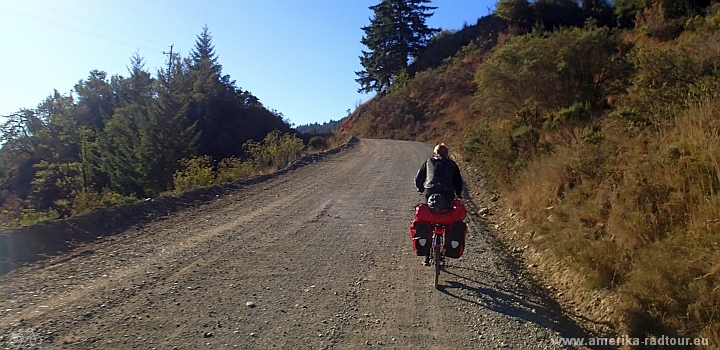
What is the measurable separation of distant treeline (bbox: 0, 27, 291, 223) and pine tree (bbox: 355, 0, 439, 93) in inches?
628

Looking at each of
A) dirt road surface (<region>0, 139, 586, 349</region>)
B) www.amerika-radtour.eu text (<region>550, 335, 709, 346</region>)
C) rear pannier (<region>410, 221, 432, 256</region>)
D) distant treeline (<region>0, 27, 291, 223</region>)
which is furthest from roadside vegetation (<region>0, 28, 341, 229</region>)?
www.amerika-radtour.eu text (<region>550, 335, 709, 346</region>)

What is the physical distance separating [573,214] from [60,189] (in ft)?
118

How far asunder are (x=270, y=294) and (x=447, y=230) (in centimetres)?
233

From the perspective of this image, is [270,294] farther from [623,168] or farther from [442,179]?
[623,168]

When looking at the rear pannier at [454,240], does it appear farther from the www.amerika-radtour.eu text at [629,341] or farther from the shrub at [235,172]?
the shrub at [235,172]

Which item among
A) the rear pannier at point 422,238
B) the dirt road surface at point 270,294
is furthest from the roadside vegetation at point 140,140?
the rear pannier at point 422,238

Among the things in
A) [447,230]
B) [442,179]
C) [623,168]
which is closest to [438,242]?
[447,230]

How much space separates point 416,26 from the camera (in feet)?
216

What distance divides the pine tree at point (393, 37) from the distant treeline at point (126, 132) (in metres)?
16.0

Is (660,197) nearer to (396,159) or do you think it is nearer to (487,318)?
(487,318)

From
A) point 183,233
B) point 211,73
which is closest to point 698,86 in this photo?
point 183,233

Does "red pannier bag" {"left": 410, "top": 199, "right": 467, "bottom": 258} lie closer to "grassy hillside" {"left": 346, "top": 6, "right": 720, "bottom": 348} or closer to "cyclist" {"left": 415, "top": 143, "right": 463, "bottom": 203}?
→ "cyclist" {"left": 415, "top": 143, "right": 463, "bottom": 203}

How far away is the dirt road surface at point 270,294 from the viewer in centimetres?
476

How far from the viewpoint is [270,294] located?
5828 millimetres
